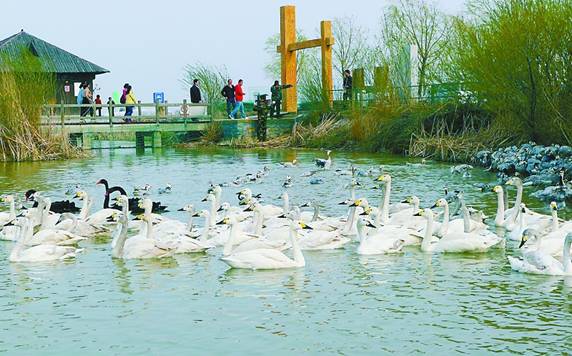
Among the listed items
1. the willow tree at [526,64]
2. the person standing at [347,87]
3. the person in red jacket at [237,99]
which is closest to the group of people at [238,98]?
the person in red jacket at [237,99]

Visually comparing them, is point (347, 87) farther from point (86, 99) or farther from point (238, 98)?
point (86, 99)

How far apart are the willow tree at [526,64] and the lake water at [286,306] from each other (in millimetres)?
11251

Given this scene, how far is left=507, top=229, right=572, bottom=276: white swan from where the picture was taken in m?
11.7

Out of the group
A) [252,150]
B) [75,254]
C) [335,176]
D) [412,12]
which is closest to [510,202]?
[335,176]

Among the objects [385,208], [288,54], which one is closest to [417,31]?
[288,54]

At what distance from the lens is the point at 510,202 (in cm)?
1888

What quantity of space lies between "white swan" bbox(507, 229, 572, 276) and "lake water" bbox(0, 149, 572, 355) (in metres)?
0.13

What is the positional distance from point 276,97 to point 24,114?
12.8 m

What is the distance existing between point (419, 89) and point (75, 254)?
2165 centimetres

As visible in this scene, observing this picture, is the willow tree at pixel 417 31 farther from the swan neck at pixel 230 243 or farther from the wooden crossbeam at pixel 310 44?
the swan neck at pixel 230 243

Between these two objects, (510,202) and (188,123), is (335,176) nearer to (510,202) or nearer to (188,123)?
(510,202)

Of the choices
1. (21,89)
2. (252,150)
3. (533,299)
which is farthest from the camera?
(252,150)

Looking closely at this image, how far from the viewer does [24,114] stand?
102 feet

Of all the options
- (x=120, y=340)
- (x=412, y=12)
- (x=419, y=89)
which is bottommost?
(x=120, y=340)
